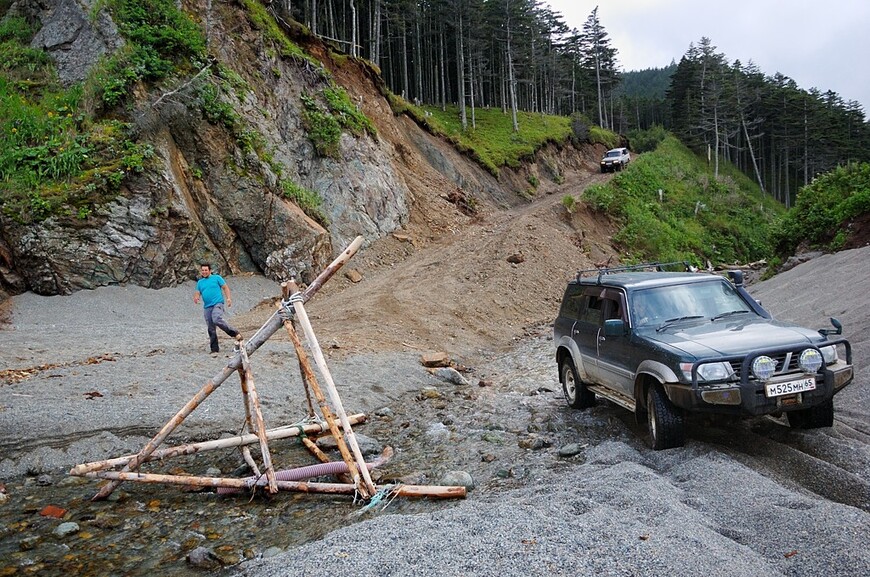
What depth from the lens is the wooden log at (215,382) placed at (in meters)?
6.23

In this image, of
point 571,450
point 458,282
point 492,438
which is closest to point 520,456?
point 571,450

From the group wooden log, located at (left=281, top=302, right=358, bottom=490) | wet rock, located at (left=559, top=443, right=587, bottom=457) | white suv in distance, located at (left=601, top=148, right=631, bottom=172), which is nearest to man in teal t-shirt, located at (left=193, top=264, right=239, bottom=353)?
wooden log, located at (left=281, top=302, right=358, bottom=490)

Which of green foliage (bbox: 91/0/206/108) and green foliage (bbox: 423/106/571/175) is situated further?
green foliage (bbox: 423/106/571/175)

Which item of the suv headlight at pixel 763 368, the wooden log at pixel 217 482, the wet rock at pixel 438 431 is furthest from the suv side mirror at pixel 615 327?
the wooden log at pixel 217 482

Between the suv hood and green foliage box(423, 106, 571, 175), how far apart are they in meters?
30.9

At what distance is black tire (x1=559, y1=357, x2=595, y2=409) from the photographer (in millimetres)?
8891

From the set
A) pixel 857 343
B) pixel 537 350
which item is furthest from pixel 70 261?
pixel 857 343

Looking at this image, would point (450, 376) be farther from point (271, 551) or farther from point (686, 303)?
point (271, 551)

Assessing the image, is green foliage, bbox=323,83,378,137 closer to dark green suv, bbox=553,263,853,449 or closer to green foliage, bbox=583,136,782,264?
green foliage, bbox=583,136,782,264

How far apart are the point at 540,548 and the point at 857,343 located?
7.09 meters

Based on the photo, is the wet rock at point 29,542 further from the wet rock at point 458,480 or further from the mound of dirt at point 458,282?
the mound of dirt at point 458,282

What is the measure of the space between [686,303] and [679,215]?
1196 inches

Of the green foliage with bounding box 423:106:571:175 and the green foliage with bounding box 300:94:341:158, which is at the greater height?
the green foliage with bounding box 423:106:571:175

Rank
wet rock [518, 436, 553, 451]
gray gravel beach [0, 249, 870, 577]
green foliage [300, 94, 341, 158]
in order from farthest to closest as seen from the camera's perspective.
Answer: green foliage [300, 94, 341, 158]
wet rock [518, 436, 553, 451]
gray gravel beach [0, 249, 870, 577]
